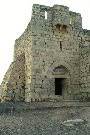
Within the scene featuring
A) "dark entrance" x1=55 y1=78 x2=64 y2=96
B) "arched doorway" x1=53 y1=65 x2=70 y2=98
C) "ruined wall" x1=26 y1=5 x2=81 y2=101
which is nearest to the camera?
"ruined wall" x1=26 y1=5 x2=81 y2=101

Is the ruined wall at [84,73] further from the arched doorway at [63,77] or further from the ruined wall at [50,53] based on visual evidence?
the arched doorway at [63,77]

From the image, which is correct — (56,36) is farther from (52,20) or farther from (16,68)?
(16,68)

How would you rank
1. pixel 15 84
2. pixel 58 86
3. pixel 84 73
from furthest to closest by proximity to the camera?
pixel 58 86 → pixel 15 84 → pixel 84 73

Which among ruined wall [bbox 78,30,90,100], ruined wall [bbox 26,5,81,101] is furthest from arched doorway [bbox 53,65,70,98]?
ruined wall [bbox 78,30,90,100]

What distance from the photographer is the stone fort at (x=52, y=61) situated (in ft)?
49.3

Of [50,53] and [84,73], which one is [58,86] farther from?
[50,53]

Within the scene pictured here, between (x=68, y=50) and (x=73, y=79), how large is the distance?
6.54ft

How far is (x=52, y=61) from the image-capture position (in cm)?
1552

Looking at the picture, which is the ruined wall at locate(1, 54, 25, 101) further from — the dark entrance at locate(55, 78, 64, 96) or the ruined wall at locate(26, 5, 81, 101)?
the dark entrance at locate(55, 78, 64, 96)

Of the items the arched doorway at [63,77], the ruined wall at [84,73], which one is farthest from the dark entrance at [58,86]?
the ruined wall at [84,73]

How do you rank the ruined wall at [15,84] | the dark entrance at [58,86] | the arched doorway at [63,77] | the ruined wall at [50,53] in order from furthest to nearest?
the dark entrance at [58,86] → the arched doorway at [63,77] → the ruined wall at [15,84] → the ruined wall at [50,53]

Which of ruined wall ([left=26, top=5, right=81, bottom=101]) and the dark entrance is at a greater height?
ruined wall ([left=26, top=5, right=81, bottom=101])

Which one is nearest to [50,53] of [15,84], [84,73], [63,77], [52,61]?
[52,61]

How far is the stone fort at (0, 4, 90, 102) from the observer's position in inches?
592
